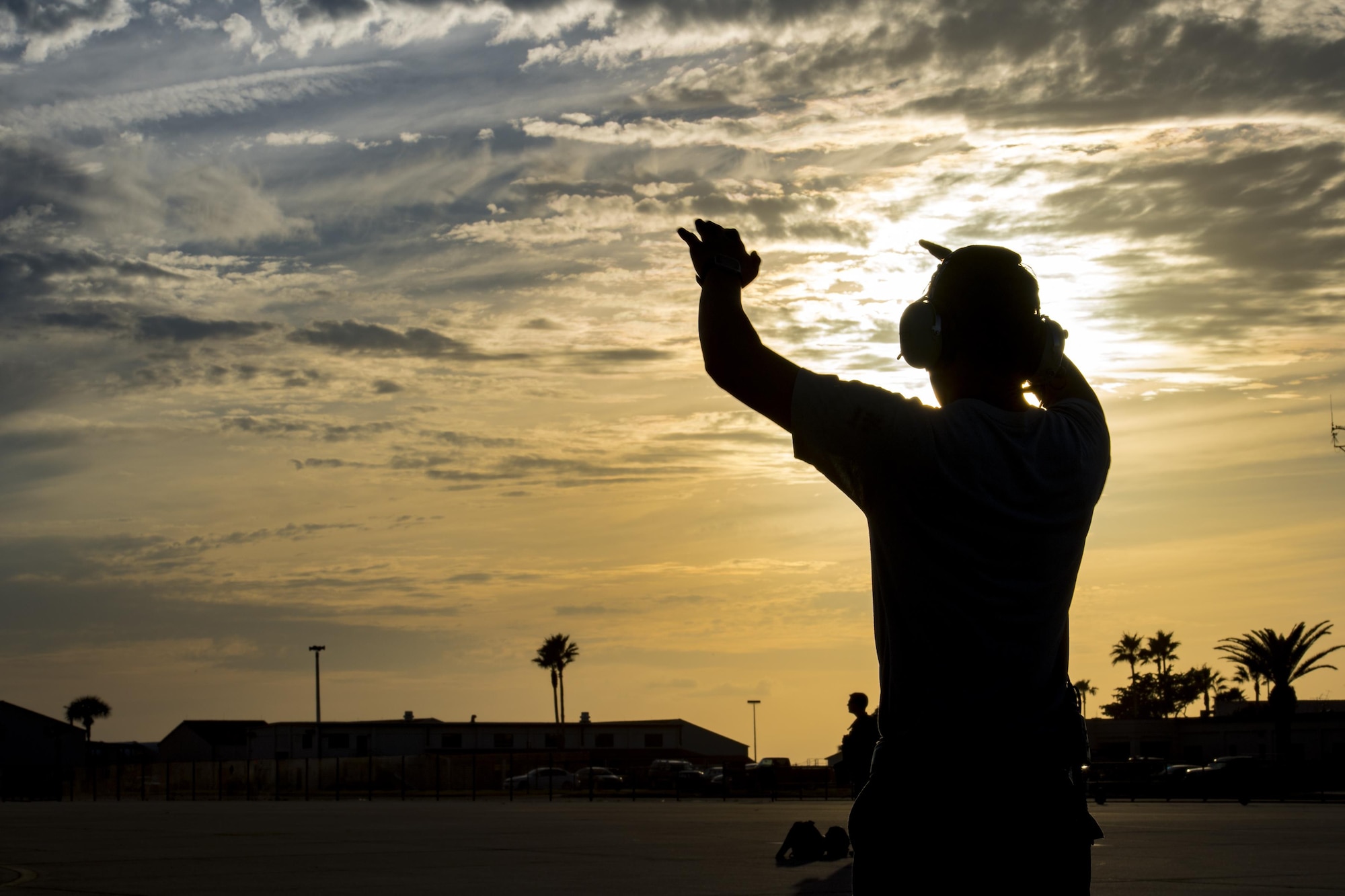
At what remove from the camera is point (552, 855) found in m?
15.5

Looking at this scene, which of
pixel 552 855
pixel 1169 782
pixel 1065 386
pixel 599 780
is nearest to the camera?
pixel 1065 386

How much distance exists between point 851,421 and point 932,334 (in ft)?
1.61

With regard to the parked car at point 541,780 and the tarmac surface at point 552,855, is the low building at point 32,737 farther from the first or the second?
the tarmac surface at point 552,855

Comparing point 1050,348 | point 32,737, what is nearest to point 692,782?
point 1050,348

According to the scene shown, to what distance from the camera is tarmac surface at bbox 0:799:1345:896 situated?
11.6 meters

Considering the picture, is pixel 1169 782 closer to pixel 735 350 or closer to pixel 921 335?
pixel 921 335

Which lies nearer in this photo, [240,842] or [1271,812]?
[240,842]

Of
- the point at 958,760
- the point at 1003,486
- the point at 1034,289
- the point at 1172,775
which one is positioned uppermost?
the point at 1034,289

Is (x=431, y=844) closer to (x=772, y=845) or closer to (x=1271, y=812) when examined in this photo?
(x=772, y=845)

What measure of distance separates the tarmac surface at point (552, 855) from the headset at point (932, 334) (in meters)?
0.87

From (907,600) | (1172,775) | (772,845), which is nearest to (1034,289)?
(907,600)

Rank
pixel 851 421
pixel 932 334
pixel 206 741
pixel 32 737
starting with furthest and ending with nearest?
pixel 206 741
pixel 32 737
pixel 932 334
pixel 851 421

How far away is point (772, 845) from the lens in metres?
17.1

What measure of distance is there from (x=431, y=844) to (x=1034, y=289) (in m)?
16.7
